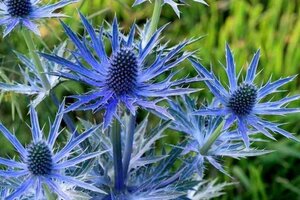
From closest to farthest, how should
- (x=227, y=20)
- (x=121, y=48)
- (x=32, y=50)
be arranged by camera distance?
(x=121, y=48) < (x=32, y=50) < (x=227, y=20)

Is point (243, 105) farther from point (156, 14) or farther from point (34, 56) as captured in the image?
point (34, 56)

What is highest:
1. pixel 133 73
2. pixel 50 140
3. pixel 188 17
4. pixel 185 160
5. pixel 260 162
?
pixel 133 73

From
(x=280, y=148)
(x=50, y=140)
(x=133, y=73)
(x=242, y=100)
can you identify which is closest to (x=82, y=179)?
(x=50, y=140)

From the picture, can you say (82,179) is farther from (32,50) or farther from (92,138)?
(32,50)

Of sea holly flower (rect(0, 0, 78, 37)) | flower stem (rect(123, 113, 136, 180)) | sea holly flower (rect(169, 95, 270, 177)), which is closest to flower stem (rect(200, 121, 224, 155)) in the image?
sea holly flower (rect(169, 95, 270, 177))

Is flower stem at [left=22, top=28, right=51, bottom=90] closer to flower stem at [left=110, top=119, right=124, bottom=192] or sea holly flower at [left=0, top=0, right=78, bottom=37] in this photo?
sea holly flower at [left=0, top=0, right=78, bottom=37]

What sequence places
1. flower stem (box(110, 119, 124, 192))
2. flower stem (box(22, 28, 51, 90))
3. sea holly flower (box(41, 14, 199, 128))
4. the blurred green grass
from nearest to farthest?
sea holly flower (box(41, 14, 199, 128))
flower stem (box(110, 119, 124, 192))
flower stem (box(22, 28, 51, 90))
the blurred green grass

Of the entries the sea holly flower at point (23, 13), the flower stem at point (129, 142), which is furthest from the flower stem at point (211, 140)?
the sea holly flower at point (23, 13)
